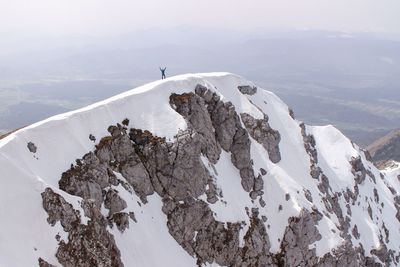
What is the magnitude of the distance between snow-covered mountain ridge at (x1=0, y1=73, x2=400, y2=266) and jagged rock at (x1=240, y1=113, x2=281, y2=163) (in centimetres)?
22

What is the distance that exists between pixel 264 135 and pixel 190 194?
26.2 m

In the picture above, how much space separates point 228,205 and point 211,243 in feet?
24.4

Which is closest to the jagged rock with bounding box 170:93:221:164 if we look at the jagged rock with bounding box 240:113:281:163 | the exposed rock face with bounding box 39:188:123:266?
the jagged rock with bounding box 240:113:281:163

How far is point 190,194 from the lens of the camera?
70.1 m

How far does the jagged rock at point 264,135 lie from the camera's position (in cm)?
8875

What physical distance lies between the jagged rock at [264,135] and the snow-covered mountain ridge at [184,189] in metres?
0.22

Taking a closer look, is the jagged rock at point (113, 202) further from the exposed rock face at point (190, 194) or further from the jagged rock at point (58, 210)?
the jagged rock at point (58, 210)

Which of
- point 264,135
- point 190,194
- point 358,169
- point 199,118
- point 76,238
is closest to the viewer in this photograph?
point 76,238

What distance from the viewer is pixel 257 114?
302 feet

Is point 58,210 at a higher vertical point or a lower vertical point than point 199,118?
higher

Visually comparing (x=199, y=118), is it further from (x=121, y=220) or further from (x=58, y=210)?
(x=58, y=210)

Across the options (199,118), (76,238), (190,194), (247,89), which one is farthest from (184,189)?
(247,89)

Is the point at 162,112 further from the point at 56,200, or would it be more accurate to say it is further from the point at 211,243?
the point at 56,200

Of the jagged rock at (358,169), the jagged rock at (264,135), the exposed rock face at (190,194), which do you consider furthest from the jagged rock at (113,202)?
the jagged rock at (358,169)
